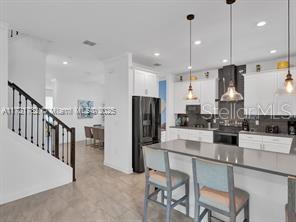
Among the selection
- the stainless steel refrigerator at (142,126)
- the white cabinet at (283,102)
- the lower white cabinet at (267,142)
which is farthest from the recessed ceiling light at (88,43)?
the white cabinet at (283,102)

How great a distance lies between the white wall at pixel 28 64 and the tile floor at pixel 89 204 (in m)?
2.23

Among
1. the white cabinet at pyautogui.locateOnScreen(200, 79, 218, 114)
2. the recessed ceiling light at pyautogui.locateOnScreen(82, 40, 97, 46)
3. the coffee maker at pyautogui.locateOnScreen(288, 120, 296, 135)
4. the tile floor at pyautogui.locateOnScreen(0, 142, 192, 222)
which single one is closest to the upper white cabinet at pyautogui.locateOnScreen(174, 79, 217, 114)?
the white cabinet at pyautogui.locateOnScreen(200, 79, 218, 114)

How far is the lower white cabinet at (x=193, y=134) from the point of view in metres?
5.13

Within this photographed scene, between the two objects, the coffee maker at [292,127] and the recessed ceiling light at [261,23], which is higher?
the recessed ceiling light at [261,23]

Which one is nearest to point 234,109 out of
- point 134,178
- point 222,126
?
point 222,126

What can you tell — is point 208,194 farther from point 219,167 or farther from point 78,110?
point 78,110

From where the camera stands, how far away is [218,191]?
6.07 feet

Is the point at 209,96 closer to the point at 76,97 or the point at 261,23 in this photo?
the point at 261,23

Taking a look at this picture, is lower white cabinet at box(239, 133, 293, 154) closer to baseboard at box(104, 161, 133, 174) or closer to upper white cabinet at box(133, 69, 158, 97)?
upper white cabinet at box(133, 69, 158, 97)

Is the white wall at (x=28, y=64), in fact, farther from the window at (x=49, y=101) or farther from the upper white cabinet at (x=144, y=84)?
the window at (x=49, y=101)

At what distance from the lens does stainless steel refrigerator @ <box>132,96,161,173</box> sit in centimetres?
431

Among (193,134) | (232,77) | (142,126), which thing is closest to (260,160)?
(142,126)

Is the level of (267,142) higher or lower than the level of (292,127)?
lower

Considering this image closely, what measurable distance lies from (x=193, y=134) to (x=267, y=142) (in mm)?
1983
